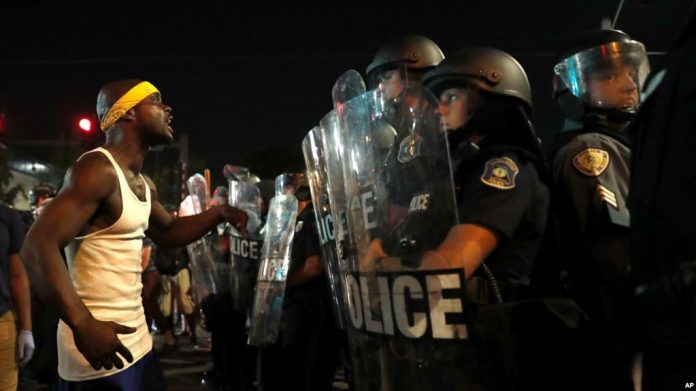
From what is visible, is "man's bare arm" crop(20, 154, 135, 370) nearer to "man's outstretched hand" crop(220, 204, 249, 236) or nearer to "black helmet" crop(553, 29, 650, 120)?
"man's outstretched hand" crop(220, 204, 249, 236)

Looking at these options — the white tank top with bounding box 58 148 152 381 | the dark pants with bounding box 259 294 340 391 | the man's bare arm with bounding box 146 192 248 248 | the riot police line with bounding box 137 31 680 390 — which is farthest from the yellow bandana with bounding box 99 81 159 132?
the dark pants with bounding box 259 294 340 391

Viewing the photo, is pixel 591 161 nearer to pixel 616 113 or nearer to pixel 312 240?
pixel 616 113

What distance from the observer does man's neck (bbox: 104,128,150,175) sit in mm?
3160

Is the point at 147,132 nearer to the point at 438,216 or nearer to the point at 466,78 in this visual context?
the point at 466,78

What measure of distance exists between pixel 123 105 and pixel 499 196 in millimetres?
1945

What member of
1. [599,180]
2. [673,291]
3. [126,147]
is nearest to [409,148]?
[673,291]

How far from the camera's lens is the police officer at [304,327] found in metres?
5.26

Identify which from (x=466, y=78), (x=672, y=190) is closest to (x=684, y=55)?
(x=672, y=190)

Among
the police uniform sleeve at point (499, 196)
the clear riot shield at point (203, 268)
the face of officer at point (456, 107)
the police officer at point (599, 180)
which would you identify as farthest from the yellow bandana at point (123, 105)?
the clear riot shield at point (203, 268)

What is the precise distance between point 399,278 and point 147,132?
1.79m

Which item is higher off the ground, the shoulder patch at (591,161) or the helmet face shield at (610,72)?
the helmet face shield at (610,72)

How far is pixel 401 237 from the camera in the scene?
81.8 inches

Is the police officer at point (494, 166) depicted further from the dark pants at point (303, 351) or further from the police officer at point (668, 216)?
the dark pants at point (303, 351)

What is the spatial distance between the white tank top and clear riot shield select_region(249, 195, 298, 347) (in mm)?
2141
